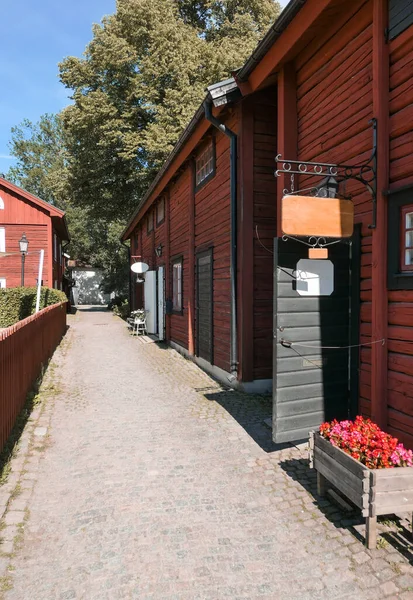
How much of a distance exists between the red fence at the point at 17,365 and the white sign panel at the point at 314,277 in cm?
344

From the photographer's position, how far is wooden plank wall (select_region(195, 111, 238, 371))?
769cm

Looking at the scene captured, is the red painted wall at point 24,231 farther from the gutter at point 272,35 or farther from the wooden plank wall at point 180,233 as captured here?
the gutter at point 272,35

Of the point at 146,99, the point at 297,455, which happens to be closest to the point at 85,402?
the point at 297,455

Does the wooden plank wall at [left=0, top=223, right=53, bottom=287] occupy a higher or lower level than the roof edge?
lower

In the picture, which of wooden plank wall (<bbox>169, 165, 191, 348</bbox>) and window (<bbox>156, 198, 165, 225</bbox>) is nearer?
wooden plank wall (<bbox>169, 165, 191, 348</bbox>)

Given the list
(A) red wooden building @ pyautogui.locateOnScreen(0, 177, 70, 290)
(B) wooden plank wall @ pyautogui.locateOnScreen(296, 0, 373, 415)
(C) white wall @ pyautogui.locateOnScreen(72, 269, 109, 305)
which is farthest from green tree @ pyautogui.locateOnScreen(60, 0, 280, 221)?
(C) white wall @ pyautogui.locateOnScreen(72, 269, 109, 305)

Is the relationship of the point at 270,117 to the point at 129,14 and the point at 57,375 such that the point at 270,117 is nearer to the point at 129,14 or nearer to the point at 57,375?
the point at 57,375

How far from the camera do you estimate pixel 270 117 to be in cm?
716

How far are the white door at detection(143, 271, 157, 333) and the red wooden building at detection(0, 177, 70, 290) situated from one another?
7948mm

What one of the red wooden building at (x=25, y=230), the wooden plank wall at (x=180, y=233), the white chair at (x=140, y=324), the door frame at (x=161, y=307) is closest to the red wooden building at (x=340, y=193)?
the wooden plank wall at (x=180, y=233)

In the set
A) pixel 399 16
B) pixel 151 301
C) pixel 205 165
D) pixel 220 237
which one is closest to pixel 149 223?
pixel 151 301

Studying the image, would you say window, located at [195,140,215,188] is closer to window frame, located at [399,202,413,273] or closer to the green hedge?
window frame, located at [399,202,413,273]

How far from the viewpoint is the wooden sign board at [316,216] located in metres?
3.82

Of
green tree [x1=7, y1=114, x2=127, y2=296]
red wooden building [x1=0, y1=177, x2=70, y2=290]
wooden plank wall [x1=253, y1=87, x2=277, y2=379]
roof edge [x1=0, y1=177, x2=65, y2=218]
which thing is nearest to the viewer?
wooden plank wall [x1=253, y1=87, x2=277, y2=379]
